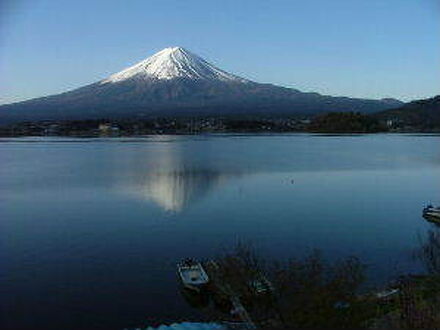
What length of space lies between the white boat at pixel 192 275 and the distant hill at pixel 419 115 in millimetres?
66733

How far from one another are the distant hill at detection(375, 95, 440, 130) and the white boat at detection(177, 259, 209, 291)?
66733 mm

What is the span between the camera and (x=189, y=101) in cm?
10238

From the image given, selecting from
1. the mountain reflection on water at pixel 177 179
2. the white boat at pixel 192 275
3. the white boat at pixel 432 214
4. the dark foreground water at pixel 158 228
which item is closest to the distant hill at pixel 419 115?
the mountain reflection on water at pixel 177 179

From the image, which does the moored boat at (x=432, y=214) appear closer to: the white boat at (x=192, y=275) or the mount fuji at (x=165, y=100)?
the white boat at (x=192, y=275)

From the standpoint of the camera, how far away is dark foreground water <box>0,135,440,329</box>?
23.5 ft

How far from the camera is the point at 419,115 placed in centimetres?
7575

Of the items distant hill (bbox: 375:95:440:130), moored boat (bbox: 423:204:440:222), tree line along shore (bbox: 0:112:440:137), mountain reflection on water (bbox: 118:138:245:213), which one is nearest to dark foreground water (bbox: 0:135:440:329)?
mountain reflection on water (bbox: 118:138:245:213)

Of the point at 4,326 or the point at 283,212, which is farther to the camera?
the point at 283,212

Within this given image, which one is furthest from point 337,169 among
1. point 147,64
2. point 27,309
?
point 147,64

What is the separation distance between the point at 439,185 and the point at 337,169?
517 centimetres

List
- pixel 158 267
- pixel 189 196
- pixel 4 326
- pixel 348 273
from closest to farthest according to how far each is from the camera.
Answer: pixel 348 273, pixel 4 326, pixel 158 267, pixel 189 196

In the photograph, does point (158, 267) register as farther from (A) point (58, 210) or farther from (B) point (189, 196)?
(B) point (189, 196)

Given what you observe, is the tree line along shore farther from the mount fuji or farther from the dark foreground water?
the dark foreground water

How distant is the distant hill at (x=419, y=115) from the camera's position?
72.5 meters
